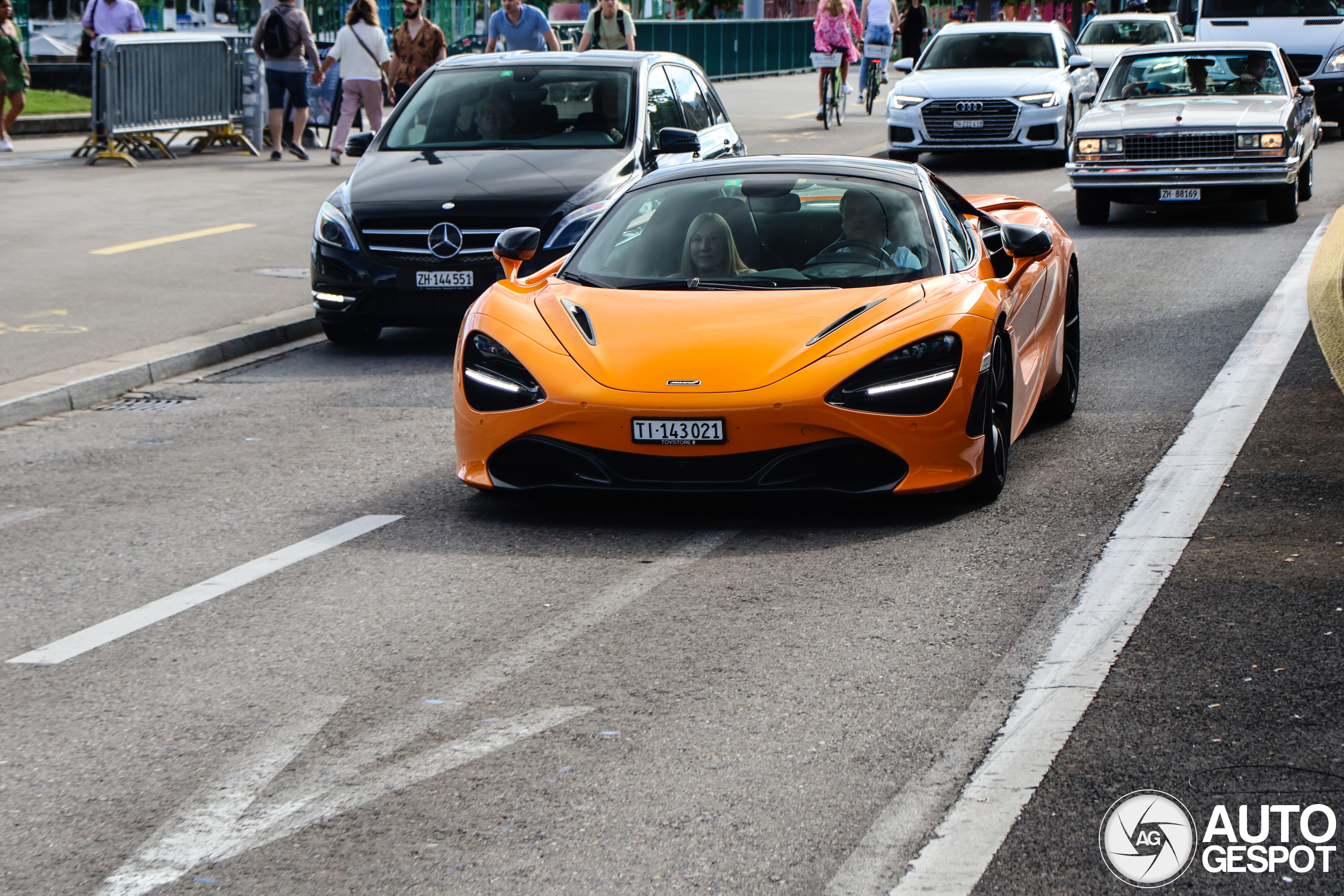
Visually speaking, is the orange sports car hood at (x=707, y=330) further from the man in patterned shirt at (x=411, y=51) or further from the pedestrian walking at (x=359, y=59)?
the pedestrian walking at (x=359, y=59)

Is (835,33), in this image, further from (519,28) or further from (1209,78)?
(1209,78)

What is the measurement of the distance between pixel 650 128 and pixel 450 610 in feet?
23.5

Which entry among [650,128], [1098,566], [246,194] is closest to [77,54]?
[246,194]

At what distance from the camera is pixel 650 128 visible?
482 inches

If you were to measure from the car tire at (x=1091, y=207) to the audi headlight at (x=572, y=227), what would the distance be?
7108 mm

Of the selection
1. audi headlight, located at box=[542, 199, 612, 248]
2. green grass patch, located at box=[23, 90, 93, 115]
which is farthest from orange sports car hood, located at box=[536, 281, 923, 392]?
green grass patch, located at box=[23, 90, 93, 115]

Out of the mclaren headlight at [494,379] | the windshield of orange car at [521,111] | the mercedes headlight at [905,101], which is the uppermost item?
the mercedes headlight at [905,101]

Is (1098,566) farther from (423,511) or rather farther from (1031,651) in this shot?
(423,511)

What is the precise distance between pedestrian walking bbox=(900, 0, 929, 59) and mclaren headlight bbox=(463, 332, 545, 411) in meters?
28.0

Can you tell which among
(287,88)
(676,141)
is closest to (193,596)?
(676,141)

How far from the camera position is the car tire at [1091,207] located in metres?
16.6

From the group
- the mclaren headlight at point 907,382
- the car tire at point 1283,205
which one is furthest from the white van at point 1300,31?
the mclaren headlight at point 907,382

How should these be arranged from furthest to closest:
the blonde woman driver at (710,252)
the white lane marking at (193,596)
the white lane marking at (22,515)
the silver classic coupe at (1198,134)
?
the silver classic coupe at (1198,134), the blonde woman driver at (710,252), the white lane marking at (22,515), the white lane marking at (193,596)

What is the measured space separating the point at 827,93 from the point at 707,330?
72.4ft
